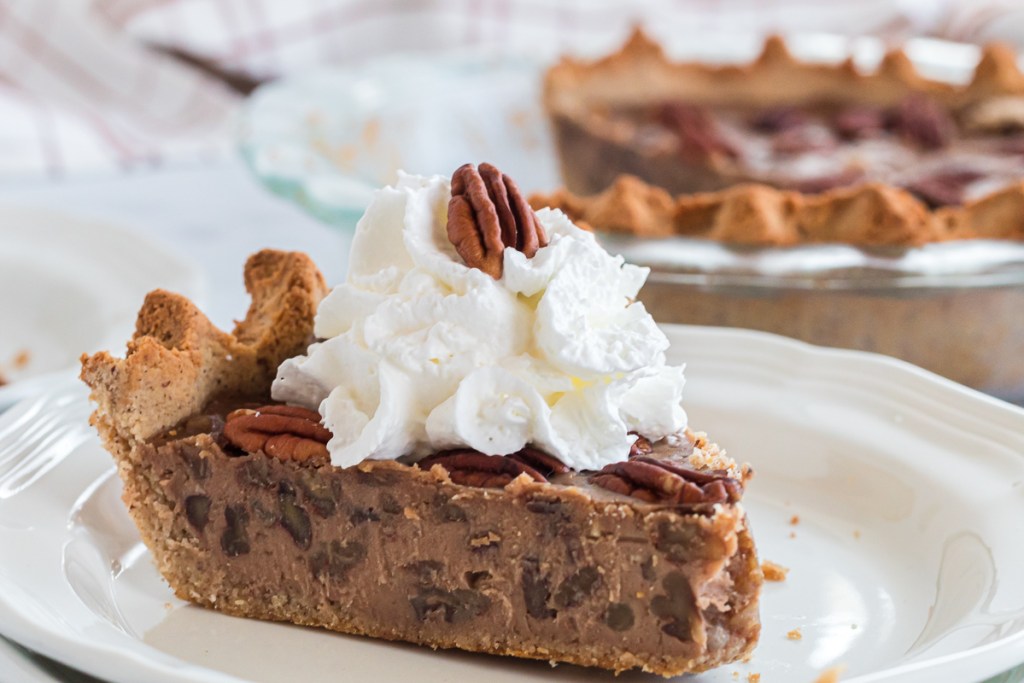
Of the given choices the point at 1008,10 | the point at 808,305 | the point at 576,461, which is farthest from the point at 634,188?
the point at 1008,10

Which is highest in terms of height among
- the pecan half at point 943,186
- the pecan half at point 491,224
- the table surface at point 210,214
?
the pecan half at point 491,224

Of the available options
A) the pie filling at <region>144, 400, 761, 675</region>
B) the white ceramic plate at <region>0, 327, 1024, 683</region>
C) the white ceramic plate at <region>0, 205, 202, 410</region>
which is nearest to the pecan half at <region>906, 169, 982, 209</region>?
the white ceramic plate at <region>0, 327, 1024, 683</region>

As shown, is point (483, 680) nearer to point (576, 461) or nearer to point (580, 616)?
point (580, 616)

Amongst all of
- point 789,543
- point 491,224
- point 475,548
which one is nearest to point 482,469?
point 475,548

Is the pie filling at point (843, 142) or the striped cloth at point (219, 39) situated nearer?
the pie filling at point (843, 142)

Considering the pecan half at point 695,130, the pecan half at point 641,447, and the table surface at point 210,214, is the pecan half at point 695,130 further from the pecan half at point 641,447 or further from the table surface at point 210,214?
the pecan half at point 641,447

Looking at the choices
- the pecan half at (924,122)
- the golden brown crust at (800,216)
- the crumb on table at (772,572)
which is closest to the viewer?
the crumb on table at (772,572)

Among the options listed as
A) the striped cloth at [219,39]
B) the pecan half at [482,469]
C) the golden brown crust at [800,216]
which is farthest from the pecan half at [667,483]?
the striped cloth at [219,39]

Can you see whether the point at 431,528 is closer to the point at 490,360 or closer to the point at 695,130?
the point at 490,360
